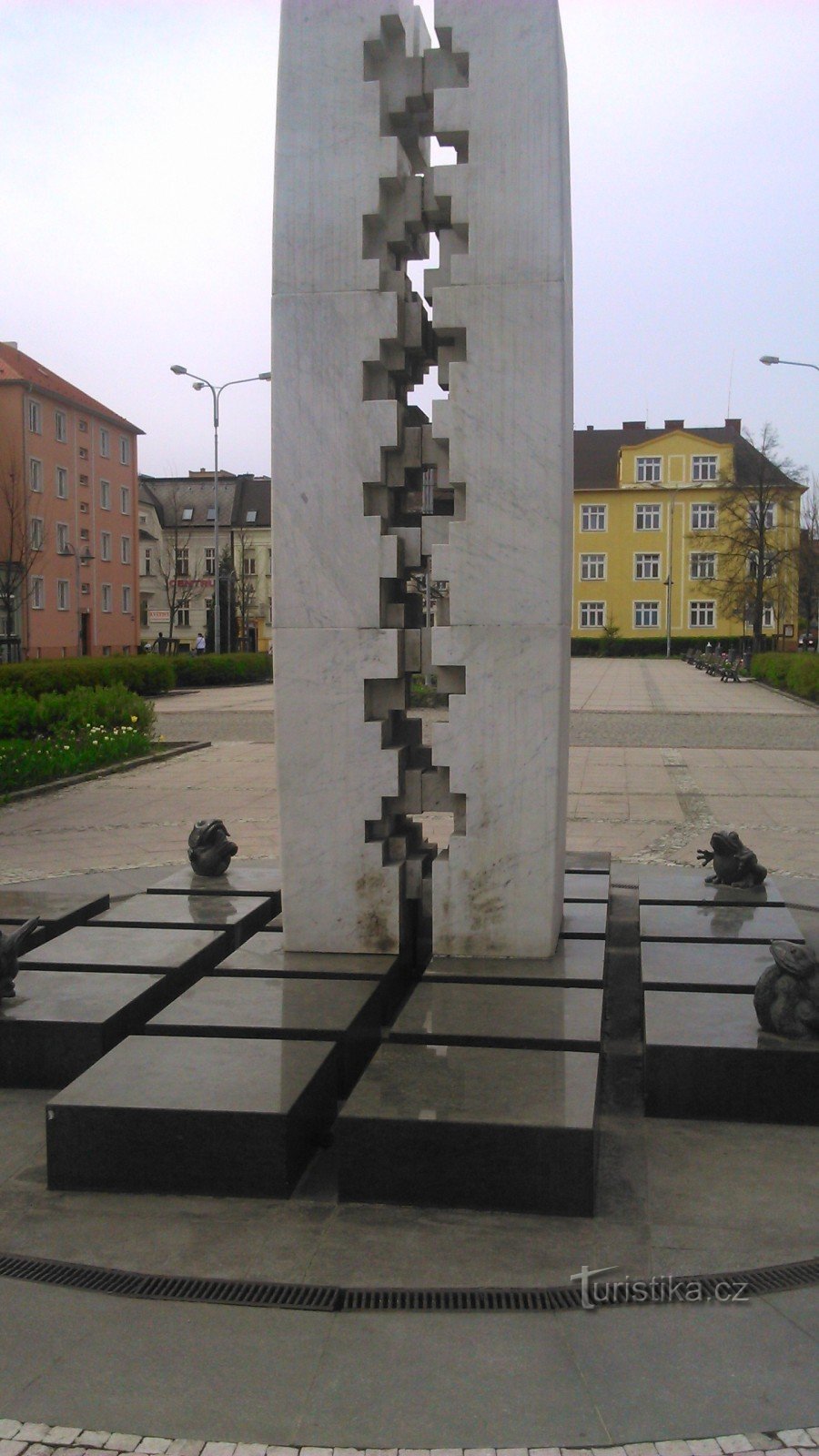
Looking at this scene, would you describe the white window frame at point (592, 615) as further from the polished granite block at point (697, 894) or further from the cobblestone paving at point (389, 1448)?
the cobblestone paving at point (389, 1448)

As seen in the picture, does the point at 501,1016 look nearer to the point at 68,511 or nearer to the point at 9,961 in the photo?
the point at 9,961

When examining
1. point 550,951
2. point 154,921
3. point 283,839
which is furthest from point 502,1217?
point 154,921

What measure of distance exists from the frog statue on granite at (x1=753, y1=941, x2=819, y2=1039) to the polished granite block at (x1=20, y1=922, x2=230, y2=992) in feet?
8.56

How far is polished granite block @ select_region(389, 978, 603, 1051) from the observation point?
488 cm

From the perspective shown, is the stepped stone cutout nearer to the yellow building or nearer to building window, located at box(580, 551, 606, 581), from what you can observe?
the yellow building

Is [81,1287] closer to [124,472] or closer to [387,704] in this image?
[387,704]

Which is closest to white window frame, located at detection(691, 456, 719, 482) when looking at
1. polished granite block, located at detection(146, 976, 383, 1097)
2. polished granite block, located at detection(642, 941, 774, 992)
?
polished granite block, located at detection(642, 941, 774, 992)

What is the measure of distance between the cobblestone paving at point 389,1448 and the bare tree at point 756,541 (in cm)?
5633

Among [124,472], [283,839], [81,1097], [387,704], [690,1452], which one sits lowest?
[690,1452]

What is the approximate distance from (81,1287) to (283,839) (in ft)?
9.26

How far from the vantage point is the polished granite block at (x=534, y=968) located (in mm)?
5664

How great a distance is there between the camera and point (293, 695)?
20.3 ft

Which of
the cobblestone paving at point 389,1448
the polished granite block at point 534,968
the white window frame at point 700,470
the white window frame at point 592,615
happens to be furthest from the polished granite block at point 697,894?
the white window frame at point 700,470

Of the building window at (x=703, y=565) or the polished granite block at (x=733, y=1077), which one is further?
the building window at (x=703, y=565)
